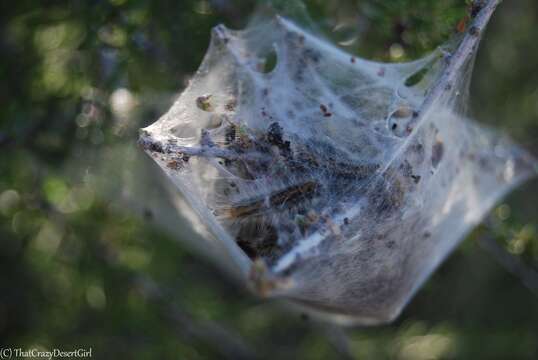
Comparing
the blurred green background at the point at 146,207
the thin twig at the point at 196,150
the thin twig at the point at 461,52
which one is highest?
the thin twig at the point at 461,52

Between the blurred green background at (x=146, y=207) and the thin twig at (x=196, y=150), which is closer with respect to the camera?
the thin twig at (x=196, y=150)

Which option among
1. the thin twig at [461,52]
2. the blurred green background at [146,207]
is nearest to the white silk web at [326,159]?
the thin twig at [461,52]

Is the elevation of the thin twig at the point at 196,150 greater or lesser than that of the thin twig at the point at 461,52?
lesser

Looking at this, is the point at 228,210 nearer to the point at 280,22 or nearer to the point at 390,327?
the point at 280,22

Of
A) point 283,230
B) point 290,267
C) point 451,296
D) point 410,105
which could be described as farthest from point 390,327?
point 290,267

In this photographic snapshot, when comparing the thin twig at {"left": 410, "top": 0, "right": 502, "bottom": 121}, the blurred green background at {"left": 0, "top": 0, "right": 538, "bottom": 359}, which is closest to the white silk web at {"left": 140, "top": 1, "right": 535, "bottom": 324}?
the thin twig at {"left": 410, "top": 0, "right": 502, "bottom": 121}

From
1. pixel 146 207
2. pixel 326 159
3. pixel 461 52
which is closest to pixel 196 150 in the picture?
pixel 326 159

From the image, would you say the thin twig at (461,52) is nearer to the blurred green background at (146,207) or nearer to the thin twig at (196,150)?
the blurred green background at (146,207)
